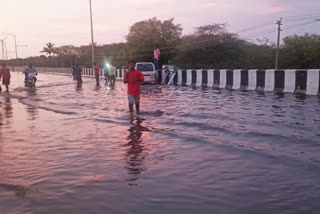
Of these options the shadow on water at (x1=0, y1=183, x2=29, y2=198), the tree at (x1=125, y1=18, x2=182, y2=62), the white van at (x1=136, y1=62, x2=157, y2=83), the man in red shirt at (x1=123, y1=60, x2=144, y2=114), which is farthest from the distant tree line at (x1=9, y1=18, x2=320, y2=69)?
the shadow on water at (x1=0, y1=183, x2=29, y2=198)

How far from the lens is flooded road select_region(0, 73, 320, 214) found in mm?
4312

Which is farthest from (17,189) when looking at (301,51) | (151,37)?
(151,37)

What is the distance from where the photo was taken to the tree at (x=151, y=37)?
6794cm

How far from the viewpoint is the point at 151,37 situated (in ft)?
224

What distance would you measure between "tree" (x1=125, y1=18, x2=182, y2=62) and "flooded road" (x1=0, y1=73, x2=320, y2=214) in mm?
57908

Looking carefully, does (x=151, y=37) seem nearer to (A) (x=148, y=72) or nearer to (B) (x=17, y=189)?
(A) (x=148, y=72)

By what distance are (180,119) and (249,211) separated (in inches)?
247

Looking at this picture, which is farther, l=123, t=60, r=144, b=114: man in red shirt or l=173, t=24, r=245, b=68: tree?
l=173, t=24, r=245, b=68: tree

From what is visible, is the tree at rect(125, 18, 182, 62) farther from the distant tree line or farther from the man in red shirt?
the man in red shirt

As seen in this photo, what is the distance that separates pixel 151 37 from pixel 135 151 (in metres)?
62.7

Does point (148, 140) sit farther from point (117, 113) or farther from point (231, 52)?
point (231, 52)

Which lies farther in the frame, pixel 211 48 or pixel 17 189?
pixel 211 48

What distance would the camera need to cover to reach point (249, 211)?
13.1 feet

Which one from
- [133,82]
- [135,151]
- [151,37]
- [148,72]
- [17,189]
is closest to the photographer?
[17,189]
